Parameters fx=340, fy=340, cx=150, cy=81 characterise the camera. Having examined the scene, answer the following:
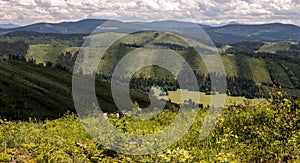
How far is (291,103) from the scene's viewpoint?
1196 centimetres

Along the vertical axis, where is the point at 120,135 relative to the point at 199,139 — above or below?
above

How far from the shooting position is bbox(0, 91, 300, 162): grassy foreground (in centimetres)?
789

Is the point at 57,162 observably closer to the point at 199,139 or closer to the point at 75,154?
the point at 75,154

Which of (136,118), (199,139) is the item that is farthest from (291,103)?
(136,118)

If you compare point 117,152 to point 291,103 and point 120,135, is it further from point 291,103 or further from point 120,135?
point 291,103

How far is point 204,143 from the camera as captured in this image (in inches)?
440

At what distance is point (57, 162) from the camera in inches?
295

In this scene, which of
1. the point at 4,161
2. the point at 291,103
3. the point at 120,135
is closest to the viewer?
the point at 4,161

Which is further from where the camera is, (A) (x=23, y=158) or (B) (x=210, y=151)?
(B) (x=210, y=151)

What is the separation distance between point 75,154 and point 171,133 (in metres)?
3.74

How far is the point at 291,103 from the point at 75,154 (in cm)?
776

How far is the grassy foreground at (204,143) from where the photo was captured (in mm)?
7891

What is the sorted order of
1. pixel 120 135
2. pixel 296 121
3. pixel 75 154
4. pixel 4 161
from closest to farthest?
1. pixel 4 161
2. pixel 75 154
3. pixel 120 135
4. pixel 296 121

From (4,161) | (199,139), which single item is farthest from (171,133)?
(4,161)
